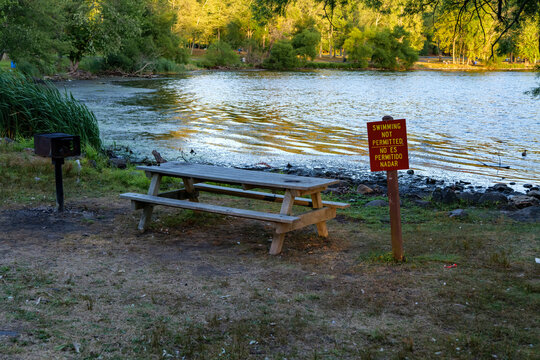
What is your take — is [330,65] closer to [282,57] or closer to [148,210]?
[282,57]

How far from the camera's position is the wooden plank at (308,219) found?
6012 mm

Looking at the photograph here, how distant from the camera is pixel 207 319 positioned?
430 centimetres

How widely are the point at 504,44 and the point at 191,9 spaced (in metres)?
78.3

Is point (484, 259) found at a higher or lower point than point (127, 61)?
lower

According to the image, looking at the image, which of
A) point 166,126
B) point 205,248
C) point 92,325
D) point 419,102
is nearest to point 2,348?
point 92,325

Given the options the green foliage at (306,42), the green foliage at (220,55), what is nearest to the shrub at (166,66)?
the green foliage at (220,55)

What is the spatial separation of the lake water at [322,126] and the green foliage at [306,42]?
41.9 metres

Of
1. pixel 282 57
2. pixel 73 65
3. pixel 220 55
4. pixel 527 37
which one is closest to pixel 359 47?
pixel 282 57

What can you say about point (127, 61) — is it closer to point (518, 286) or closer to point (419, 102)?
point (419, 102)

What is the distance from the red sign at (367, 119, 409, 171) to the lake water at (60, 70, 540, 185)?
7869mm

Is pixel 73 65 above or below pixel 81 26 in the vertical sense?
below

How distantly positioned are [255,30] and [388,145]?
3162 inches

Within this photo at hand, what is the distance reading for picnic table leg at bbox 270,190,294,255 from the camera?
6043mm

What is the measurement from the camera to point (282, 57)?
257 ft
